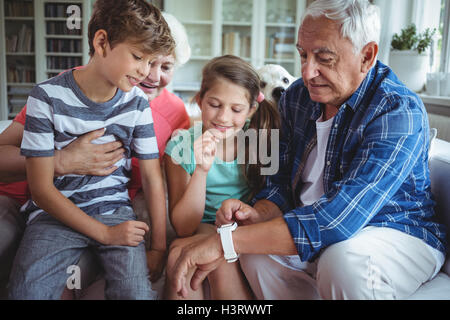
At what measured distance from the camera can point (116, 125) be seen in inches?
42.3

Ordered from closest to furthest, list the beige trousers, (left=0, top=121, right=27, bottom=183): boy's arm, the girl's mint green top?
the beige trousers
(left=0, top=121, right=27, bottom=183): boy's arm
the girl's mint green top

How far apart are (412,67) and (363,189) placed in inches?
69.0

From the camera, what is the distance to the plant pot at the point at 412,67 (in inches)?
89.5

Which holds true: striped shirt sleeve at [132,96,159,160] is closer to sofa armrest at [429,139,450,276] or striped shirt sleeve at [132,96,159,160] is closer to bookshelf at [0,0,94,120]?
sofa armrest at [429,139,450,276]

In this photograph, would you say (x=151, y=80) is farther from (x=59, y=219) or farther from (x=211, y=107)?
(x=59, y=219)

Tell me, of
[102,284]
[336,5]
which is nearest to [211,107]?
[336,5]

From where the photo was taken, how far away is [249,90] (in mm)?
1206

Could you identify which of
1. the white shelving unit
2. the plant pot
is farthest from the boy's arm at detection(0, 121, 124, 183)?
the white shelving unit

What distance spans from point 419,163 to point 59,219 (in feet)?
3.07

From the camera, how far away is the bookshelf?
12.5 ft

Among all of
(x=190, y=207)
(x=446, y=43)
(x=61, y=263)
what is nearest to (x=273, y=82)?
(x=190, y=207)

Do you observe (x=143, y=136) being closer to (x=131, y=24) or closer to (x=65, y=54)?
(x=131, y=24)

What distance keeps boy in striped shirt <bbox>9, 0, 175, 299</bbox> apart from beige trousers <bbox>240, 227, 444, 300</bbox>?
299 millimetres

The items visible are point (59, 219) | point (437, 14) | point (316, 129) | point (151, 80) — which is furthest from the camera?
point (437, 14)
